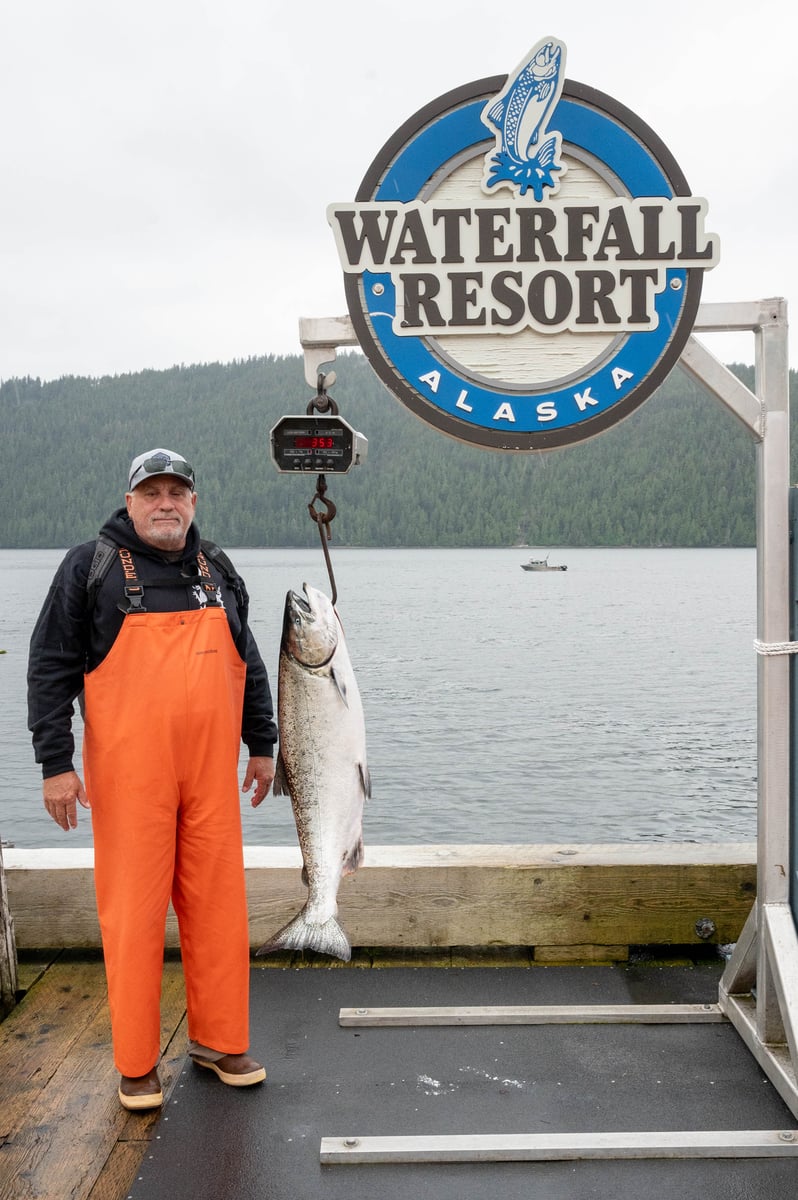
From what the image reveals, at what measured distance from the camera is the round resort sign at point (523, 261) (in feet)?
11.5

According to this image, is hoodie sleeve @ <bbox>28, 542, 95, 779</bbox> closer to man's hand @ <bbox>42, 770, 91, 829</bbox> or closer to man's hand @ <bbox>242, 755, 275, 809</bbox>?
man's hand @ <bbox>42, 770, 91, 829</bbox>

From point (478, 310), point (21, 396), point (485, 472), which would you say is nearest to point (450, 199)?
point (478, 310)

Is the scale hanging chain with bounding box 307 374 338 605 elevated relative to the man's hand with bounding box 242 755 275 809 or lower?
elevated

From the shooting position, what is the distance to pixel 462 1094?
3.39m

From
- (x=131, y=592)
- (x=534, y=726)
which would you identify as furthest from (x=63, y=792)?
(x=534, y=726)

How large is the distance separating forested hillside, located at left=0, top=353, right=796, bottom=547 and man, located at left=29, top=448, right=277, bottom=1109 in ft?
416

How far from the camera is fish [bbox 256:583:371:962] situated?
309 centimetres

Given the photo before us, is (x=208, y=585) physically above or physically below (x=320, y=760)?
above

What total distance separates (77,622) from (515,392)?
1.62 m

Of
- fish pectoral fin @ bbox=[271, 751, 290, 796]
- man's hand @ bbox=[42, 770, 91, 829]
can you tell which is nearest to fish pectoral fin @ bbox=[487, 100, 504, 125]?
fish pectoral fin @ bbox=[271, 751, 290, 796]

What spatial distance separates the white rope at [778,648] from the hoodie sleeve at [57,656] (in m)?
2.27

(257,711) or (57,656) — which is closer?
(57,656)

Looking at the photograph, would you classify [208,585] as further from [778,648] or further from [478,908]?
[778,648]

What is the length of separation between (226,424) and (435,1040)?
13612 cm
